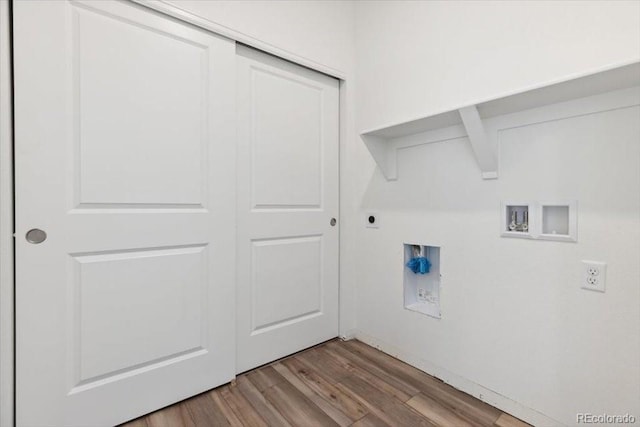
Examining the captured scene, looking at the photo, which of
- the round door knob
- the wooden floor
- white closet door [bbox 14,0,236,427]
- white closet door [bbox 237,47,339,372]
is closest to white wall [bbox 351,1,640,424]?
the wooden floor

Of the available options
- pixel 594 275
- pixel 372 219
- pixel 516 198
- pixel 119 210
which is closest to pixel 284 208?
pixel 372 219

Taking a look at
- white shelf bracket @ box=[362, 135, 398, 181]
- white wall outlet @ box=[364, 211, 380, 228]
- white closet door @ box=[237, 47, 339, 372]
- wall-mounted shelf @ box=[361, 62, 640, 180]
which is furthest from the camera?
white wall outlet @ box=[364, 211, 380, 228]

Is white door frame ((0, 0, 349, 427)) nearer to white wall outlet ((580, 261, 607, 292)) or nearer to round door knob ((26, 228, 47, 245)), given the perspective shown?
round door knob ((26, 228, 47, 245))

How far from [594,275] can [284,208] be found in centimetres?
149

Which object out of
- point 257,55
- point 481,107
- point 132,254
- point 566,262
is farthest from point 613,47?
point 132,254

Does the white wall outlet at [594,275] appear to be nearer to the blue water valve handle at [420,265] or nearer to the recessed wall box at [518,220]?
the recessed wall box at [518,220]

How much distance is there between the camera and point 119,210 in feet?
4.23

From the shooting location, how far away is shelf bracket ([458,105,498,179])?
129 cm

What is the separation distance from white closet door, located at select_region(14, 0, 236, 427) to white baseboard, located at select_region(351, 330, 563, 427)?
0.99 m

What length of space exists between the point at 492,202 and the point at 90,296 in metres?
1.85

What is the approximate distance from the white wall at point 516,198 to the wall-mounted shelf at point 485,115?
0.19 ft

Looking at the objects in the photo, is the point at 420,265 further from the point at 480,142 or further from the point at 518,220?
the point at 480,142

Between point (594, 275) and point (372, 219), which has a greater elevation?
point (372, 219)

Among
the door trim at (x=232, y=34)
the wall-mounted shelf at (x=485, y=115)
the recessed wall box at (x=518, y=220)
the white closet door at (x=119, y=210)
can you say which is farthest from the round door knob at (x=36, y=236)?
the recessed wall box at (x=518, y=220)
